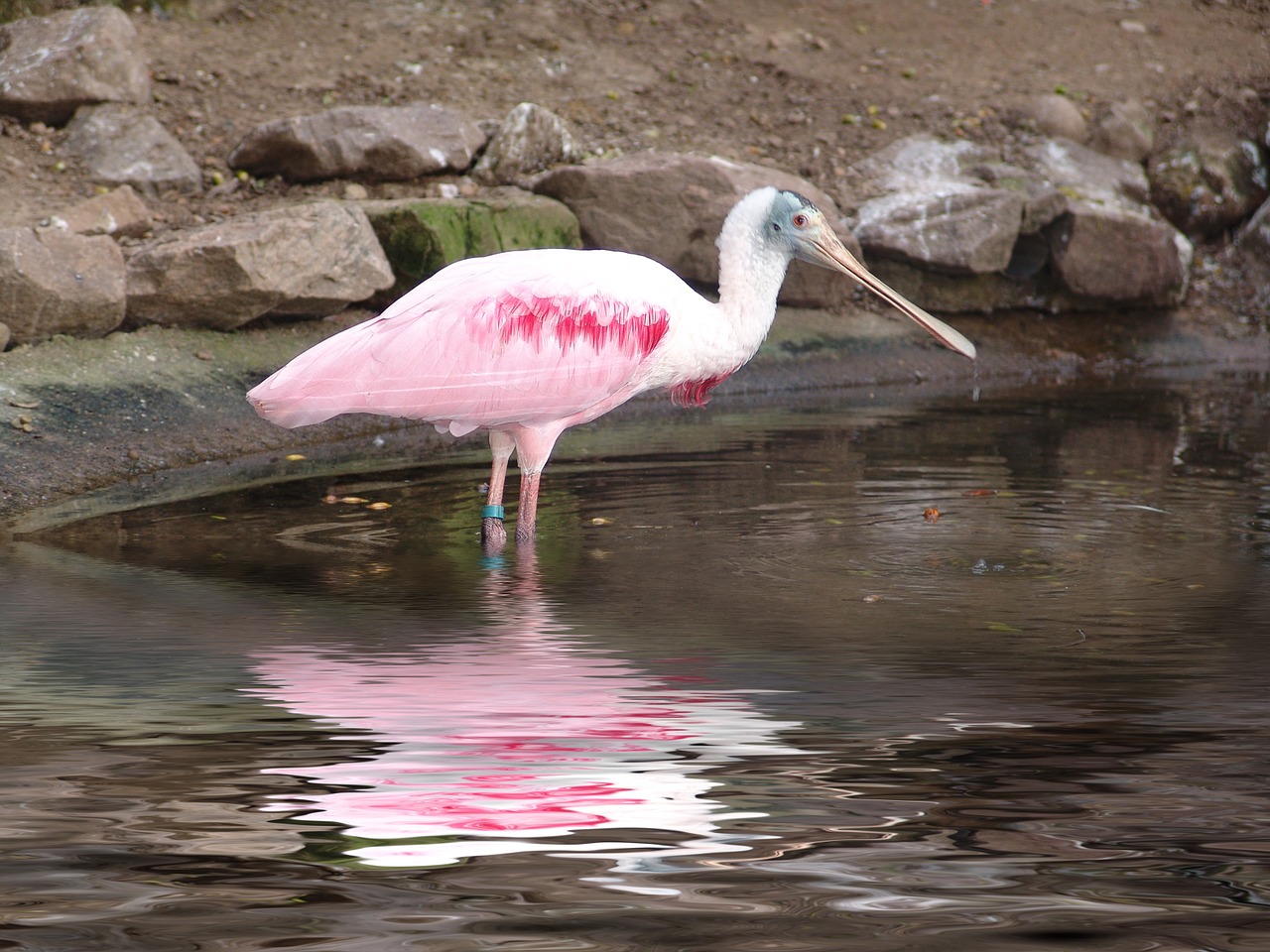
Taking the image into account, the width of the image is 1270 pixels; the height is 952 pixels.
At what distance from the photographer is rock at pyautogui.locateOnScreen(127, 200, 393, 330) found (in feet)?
31.6

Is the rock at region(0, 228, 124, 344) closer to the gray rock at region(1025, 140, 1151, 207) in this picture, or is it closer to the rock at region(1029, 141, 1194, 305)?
the rock at region(1029, 141, 1194, 305)

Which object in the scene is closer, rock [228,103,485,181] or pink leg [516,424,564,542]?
pink leg [516,424,564,542]

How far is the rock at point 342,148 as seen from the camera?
1134 cm

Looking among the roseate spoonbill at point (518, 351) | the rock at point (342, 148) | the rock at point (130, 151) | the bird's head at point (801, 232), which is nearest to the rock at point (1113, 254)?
the rock at point (342, 148)

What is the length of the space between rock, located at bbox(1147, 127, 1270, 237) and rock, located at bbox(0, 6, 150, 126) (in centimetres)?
860

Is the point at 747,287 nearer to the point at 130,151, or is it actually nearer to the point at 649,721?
the point at 649,721

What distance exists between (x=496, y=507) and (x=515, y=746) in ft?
8.80

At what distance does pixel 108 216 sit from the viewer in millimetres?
10305

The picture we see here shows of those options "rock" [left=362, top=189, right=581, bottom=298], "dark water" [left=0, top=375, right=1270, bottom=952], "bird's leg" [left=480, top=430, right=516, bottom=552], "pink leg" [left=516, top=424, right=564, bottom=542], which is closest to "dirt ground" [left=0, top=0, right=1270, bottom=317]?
"rock" [left=362, top=189, right=581, bottom=298]

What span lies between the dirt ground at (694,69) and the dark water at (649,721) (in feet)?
18.2

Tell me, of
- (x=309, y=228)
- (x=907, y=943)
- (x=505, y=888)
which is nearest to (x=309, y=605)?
(x=505, y=888)

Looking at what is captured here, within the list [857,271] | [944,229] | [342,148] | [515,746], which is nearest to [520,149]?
[342,148]

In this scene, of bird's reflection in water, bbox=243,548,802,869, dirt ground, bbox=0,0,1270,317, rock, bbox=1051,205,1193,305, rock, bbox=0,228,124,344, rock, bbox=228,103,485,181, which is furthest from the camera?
rock, bbox=1051,205,1193,305

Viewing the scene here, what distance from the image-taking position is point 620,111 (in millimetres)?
13703
